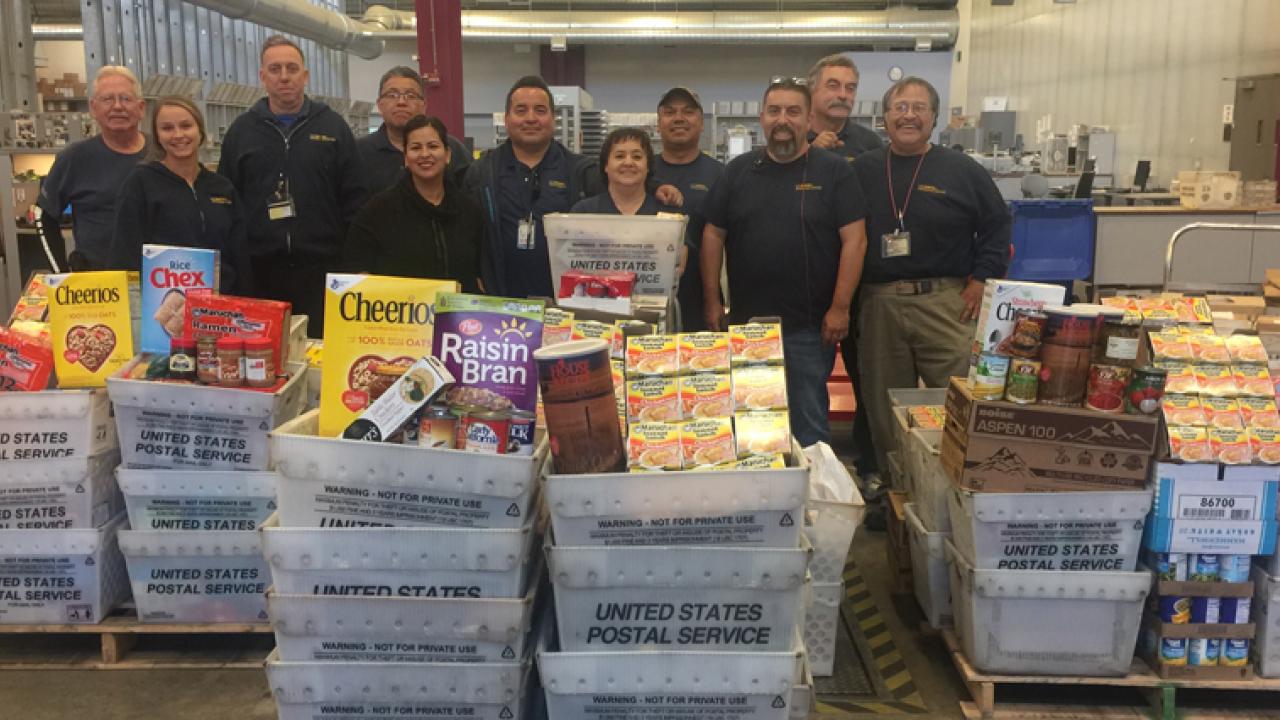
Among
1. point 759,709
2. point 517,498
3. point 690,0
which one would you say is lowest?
point 759,709

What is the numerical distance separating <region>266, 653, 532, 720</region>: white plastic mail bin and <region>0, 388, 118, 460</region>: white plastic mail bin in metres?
1.29

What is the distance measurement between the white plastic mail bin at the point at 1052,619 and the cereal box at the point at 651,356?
3.52 ft

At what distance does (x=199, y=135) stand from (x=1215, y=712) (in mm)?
3686

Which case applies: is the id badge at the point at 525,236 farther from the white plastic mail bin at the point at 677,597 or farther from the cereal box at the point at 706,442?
the white plastic mail bin at the point at 677,597

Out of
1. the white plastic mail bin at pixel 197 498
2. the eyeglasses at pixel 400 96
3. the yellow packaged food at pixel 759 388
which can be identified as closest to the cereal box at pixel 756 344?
the yellow packaged food at pixel 759 388

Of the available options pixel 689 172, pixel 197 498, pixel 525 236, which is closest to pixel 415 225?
pixel 525 236

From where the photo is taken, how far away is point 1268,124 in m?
8.77

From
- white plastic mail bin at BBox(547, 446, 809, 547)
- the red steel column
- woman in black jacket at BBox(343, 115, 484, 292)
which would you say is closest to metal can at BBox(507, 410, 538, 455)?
white plastic mail bin at BBox(547, 446, 809, 547)

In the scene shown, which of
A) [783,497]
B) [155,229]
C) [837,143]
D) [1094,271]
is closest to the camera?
[783,497]

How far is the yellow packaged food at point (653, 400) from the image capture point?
2.20 m

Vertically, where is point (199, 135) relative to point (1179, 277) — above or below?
above

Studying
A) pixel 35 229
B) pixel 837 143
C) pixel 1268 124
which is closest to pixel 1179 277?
pixel 1268 124

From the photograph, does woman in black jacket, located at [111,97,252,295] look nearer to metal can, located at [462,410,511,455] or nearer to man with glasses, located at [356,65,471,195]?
man with glasses, located at [356,65,471,195]

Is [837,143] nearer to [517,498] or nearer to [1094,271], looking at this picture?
[517,498]
